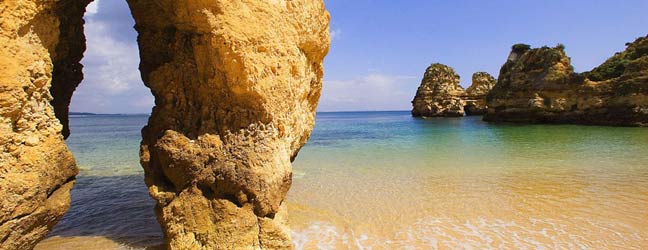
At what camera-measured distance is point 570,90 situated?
3192cm

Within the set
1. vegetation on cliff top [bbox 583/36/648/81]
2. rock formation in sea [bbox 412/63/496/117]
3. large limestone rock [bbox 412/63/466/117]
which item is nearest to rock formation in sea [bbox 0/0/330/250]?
vegetation on cliff top [bbox 583/36/648/81]

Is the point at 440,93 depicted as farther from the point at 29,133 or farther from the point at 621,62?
the point at 29,133

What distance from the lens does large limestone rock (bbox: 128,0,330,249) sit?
4.17m

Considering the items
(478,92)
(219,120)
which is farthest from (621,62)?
(219,120)

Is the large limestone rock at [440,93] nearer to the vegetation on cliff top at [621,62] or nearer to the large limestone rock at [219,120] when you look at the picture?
the vegetation on cliff top at [621,62]

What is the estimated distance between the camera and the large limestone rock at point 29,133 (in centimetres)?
291

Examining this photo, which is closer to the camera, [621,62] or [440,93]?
[621,62]

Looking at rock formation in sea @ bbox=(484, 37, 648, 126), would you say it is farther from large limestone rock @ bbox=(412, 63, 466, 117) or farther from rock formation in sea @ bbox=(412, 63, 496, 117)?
rock formation in sea @ bbox=(412, 63, 496, 117)

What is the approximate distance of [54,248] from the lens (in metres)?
4.64

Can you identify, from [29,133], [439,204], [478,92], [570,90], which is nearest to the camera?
[29,133]

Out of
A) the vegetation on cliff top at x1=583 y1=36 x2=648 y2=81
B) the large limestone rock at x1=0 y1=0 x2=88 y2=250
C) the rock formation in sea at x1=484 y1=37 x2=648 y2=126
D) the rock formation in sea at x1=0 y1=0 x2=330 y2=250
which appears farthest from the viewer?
the vegetation on cliff top at x1=583 y1=36 x2=648 y2=81

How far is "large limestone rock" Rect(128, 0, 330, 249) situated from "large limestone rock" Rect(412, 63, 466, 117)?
176ft

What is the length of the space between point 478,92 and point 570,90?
28.2m

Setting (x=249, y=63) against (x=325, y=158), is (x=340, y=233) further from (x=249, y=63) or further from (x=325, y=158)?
(x=325, y=158)
